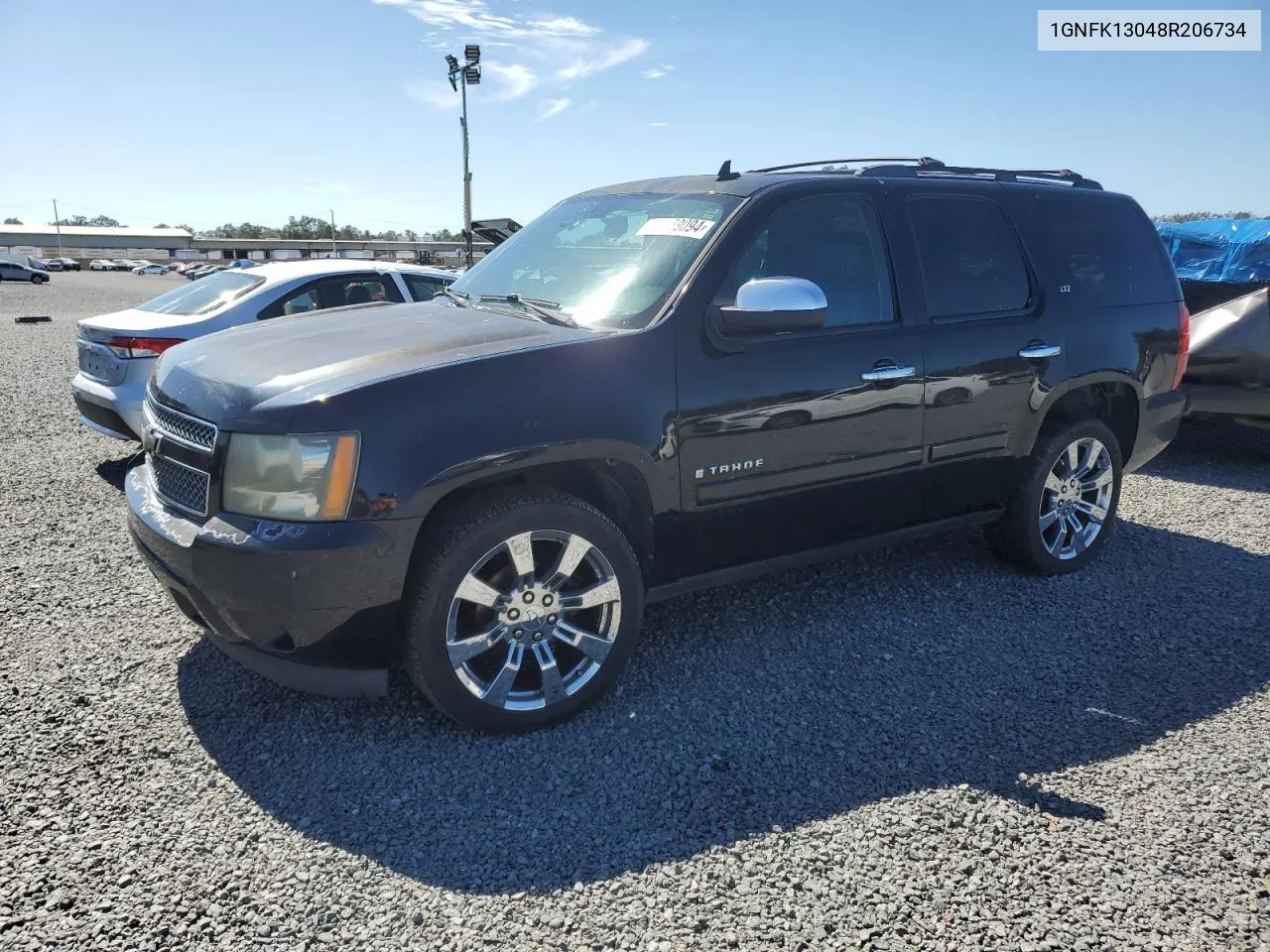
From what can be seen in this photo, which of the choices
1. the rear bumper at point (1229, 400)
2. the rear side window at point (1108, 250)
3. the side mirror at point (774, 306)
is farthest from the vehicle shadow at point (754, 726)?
the rear bumper at point (1229, 400)

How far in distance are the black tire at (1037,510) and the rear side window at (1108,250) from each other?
0.70 m

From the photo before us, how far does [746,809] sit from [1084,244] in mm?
3587

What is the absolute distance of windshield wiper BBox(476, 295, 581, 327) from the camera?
3555mm

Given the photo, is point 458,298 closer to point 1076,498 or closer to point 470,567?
point 470,567

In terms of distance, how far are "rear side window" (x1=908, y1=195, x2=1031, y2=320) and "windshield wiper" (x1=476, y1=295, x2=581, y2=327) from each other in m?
1.68

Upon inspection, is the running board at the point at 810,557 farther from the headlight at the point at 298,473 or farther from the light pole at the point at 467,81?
the light pole at the point at 467,81

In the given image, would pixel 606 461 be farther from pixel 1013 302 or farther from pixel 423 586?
pixel 1013 302

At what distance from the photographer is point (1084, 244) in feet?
15.7

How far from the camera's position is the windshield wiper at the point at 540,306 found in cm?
355

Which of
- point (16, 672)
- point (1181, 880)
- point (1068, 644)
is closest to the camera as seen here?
point (1181, 880)

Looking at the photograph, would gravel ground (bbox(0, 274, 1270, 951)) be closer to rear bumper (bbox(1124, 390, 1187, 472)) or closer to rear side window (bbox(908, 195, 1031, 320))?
rear bumper (bbox(1124, 390, 1187, 472))

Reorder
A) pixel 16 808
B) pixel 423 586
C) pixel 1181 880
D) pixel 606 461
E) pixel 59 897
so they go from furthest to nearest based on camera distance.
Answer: pixel 606 461, pixel 423 586, pixel 16 808, pixel 1181 880, pixel 59 897

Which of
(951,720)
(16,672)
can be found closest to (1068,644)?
(951,720)

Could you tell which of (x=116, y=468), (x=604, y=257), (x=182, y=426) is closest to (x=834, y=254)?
(x=604, y=257)
